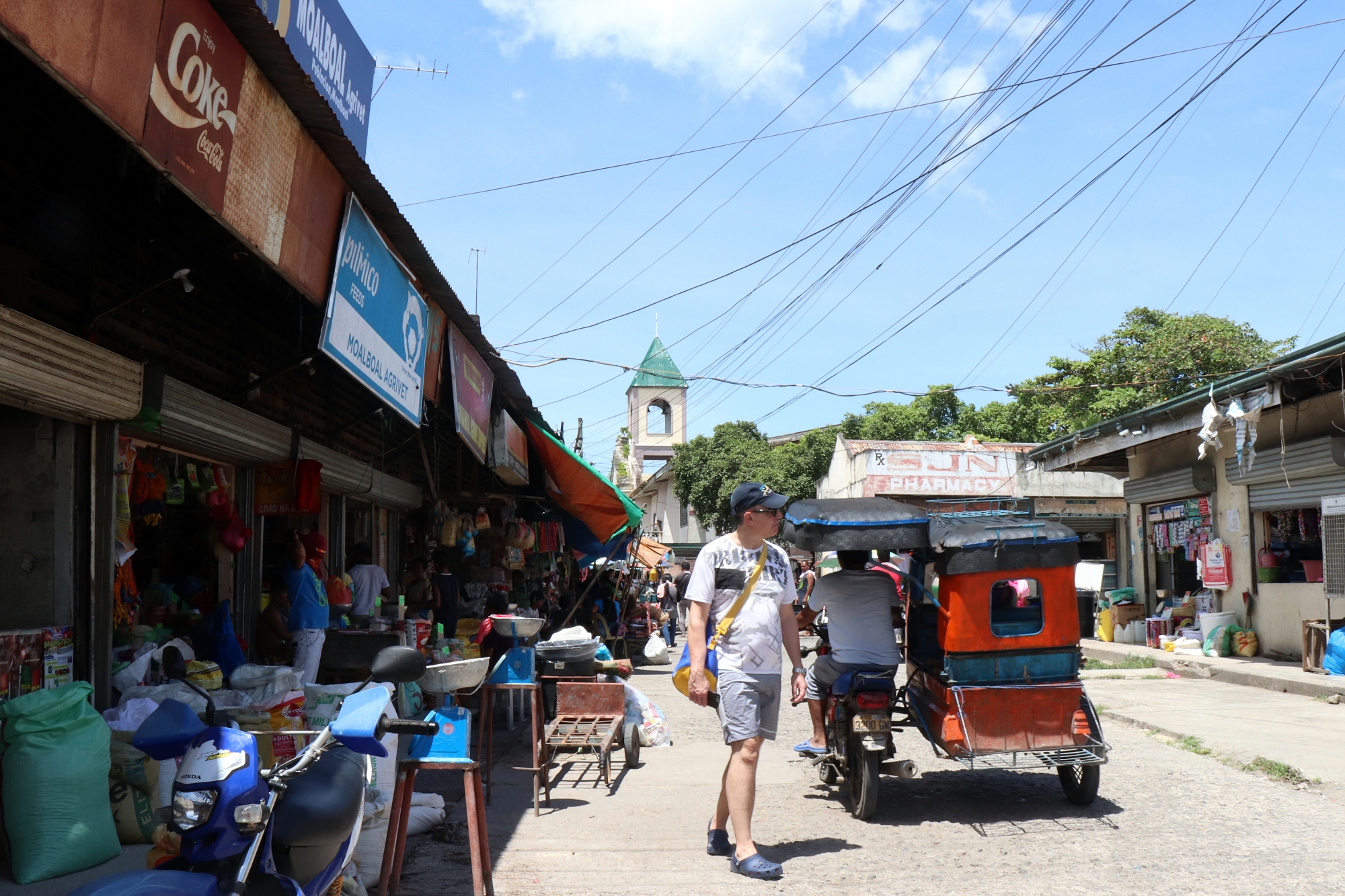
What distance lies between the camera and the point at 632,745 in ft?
27.2

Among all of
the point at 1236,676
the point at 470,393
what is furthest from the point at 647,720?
the point at 1236,676

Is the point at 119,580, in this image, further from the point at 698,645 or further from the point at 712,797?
the point at 712,797

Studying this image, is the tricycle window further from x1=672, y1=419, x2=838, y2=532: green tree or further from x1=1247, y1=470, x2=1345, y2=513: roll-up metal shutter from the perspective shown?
x1=672, y1=419, x2=838, y2=532: green tree

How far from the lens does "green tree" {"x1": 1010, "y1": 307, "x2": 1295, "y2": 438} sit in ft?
98.6

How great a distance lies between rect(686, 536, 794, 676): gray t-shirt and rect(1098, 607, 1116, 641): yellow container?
55.6ft

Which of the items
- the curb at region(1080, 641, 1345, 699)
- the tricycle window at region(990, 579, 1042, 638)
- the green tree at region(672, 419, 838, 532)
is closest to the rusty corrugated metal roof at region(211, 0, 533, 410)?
the tricycle window at region(990, 579, 1042, 638)

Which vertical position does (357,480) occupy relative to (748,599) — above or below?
above

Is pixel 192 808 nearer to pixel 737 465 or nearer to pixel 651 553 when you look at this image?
pixel 651 553

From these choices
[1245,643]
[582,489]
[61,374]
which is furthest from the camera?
[1245,643]

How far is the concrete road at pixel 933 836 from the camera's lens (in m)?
5.19

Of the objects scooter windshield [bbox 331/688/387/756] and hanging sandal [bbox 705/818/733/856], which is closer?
scooter windshield [bbox 331/688/387/756]

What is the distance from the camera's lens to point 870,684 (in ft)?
21.8

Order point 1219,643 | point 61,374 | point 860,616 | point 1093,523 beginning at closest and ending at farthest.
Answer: point 61,374 → point 860,616 → point 1219,643 → point 1093,523

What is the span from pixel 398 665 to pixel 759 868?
2.57 m
